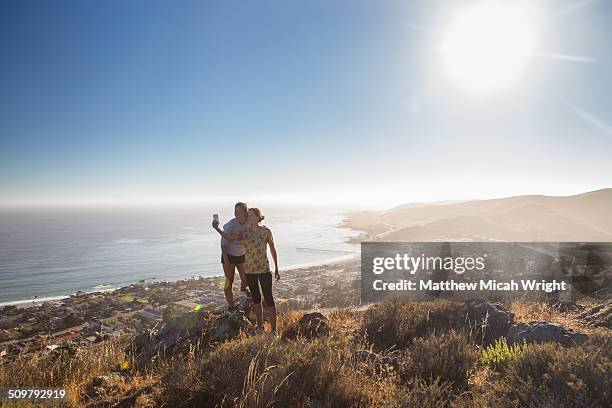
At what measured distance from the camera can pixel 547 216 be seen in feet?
214

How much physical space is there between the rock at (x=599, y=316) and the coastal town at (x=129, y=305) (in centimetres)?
1217

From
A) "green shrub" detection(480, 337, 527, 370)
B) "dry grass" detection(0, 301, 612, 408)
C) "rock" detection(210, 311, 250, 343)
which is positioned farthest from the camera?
"rock" detection(210, 311, 250, 343)

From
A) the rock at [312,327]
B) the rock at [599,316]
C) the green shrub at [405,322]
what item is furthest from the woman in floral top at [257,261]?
the rock at [599,316]

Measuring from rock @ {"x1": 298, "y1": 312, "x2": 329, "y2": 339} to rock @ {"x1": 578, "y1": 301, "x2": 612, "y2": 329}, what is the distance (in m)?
6.05

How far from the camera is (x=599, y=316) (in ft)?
25.4

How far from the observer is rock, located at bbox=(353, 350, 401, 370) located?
4508 millimetres

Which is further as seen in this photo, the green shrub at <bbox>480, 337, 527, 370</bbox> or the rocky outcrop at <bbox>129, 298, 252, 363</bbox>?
the rocky outcrop at <bbox>129, 298, 252, 363</bbox>

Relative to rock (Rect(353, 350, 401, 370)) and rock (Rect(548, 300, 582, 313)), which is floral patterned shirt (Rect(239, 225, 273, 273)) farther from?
rock (Rect(548, 300, 582, 313))

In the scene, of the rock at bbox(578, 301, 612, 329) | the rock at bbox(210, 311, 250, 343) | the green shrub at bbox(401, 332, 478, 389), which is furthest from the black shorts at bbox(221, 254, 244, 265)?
the rock at bbox(578, 301, 612, 329)

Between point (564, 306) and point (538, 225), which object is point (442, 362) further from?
point (538, 225)

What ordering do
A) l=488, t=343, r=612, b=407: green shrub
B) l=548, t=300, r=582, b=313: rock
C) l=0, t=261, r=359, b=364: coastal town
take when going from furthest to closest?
l=0, t=261, r=359, b=364: coastal town, l=548, t=300, r=582, b=313: rock, l=488, t=343, r=612, b=407: green shrub

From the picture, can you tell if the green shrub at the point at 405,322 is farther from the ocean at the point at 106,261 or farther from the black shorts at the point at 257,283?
the ocean at the point at 106,261

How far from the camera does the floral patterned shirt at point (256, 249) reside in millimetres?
6000

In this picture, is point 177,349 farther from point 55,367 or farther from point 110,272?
point 110,272
